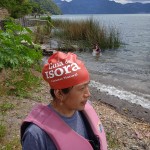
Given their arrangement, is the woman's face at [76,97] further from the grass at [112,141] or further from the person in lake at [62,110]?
the grass at [112,141]

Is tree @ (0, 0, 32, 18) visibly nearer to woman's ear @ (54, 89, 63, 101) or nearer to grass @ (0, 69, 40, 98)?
grass @ (0, 69, 40, 98)

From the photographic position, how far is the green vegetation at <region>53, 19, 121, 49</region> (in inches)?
1141

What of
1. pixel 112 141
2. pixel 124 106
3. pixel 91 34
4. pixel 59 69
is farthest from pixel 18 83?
pixel 91 34

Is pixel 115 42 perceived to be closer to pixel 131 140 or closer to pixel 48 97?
pixel 48 97

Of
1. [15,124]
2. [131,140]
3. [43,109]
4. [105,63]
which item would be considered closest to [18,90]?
[15,124]

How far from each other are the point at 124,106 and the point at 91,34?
19773 millimetres

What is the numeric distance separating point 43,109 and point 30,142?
0.30 meters

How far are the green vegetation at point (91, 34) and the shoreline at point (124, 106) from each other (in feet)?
56.6

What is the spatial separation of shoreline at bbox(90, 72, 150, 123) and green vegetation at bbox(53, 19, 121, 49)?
17258 mm

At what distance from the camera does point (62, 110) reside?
235cm

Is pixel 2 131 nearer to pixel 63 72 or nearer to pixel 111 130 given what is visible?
pixel 111 130

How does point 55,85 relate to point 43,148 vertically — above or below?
above

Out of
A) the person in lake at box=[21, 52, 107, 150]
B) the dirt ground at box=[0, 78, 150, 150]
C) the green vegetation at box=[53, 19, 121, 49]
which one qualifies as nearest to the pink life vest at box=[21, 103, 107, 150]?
the person in lake at box=[21, 52, 107, 150]

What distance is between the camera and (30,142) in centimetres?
210
